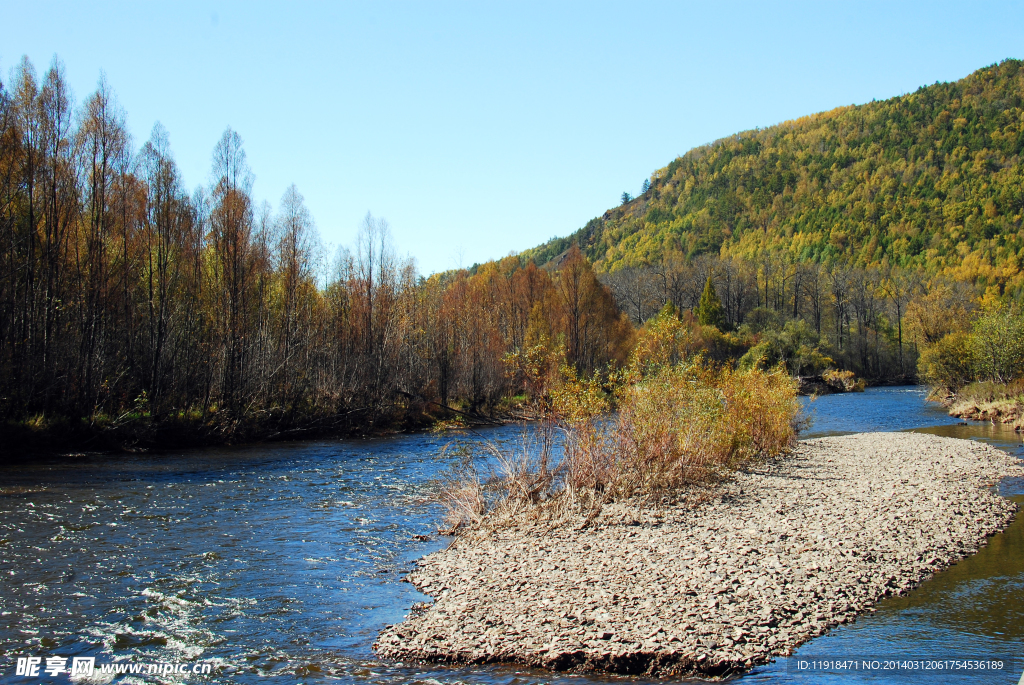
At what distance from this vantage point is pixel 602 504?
50.4ft

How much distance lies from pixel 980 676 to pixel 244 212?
35151 mm

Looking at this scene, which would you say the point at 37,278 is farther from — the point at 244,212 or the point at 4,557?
the point at 4,557

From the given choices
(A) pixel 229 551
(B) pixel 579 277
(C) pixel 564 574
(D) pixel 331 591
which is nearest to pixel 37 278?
(A) pixel 229 551

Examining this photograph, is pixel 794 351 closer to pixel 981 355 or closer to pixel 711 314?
pixel 711 314

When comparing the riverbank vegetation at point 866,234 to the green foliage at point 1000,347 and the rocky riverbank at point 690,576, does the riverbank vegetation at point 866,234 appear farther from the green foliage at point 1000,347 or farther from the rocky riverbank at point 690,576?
the rocky riverbank at point 690,576

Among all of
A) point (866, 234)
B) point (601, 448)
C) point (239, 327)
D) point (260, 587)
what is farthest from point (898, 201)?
point (260, 587)

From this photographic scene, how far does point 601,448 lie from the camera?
16922 millimetres

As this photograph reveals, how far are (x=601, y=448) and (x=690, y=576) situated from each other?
22.5 ft

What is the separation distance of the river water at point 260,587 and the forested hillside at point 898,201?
417ft

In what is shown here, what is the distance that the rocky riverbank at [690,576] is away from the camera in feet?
26.5

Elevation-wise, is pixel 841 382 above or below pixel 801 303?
below

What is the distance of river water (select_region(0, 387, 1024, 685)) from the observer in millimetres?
8062

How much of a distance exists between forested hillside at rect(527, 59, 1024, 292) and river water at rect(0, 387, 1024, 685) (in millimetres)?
127166

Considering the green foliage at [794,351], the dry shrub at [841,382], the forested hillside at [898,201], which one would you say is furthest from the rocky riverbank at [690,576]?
the forested hillside at [898,201]
